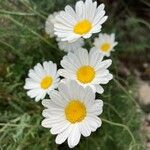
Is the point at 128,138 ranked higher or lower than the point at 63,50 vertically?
lower

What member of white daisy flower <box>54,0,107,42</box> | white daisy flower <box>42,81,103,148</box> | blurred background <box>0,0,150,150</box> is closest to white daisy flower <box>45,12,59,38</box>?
blurred background <box>0,0,150,150</box>

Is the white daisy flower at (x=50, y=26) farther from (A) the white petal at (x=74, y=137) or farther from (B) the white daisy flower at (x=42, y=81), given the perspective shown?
(A) the white petal at (x=74, y=137)

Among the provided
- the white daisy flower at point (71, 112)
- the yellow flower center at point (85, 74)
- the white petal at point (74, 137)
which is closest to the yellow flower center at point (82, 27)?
the yellow flower center at point (85, 74)

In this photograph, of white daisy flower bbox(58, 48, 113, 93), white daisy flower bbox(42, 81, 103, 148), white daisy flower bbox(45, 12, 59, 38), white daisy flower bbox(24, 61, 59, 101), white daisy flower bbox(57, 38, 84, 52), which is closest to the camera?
white daisy flower bbox(42, 81, 103, 148)

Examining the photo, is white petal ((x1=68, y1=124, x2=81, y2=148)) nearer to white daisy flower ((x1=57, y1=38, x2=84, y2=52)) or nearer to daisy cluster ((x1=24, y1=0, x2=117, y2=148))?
daisy cluster ((x1=24, y1=0, x2=117, y2=148))

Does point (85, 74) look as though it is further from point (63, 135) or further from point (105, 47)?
point (105, 47)

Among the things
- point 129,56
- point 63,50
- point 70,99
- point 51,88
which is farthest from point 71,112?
point 129,56

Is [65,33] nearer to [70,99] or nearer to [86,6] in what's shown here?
[86,6]

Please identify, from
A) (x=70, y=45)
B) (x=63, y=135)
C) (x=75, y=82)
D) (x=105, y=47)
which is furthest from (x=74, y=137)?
(x=105, y=47)
